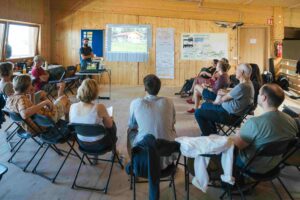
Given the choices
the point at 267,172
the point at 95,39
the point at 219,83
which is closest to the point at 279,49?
the point at 95,39

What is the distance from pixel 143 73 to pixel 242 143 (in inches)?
323

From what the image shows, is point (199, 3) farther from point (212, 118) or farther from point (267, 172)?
point (267, 172)

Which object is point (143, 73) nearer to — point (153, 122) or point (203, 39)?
point (203, 39)

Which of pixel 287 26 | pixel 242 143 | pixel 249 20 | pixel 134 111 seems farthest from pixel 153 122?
pixel 287 26

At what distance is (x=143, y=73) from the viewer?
1041cm

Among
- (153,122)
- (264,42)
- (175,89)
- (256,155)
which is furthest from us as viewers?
(264,42)

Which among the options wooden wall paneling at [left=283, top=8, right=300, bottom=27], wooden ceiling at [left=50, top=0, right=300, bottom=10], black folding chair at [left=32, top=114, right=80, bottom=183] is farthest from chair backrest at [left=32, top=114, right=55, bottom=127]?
wooden wall paneling at [left=283, top=8, right=300, bottom=27]

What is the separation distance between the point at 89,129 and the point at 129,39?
7.85 metres

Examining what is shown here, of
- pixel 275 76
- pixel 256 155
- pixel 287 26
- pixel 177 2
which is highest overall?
pixel 177 2

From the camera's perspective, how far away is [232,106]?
3.96m

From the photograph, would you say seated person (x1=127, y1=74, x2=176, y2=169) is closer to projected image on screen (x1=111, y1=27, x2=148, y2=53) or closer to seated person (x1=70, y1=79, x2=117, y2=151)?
seated person (x1=70, y1=79, x2=117, y2=151)

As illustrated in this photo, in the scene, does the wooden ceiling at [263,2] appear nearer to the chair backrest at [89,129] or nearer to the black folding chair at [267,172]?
the chair backrest at [89,129]

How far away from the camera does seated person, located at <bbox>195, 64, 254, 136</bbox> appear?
388 centimetres

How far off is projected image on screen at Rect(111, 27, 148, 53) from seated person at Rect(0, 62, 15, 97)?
630 cm
